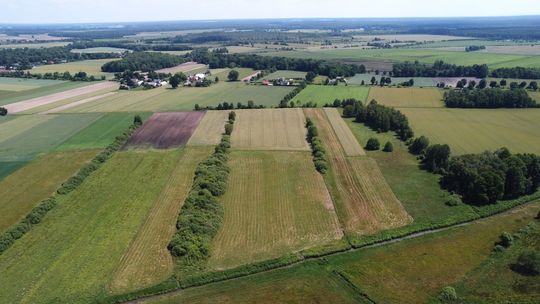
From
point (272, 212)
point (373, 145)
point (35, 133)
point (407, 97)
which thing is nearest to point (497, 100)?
point (407, 97)

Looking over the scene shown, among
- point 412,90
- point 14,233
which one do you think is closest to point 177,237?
point 14,233

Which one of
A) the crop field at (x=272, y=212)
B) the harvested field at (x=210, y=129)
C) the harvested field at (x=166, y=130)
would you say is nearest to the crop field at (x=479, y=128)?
the crop field at (x=272, y=212)

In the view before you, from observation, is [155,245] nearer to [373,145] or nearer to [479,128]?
[373,145]

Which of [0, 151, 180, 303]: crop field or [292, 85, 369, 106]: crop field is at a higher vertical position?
[292, 85, 369, 106]: crop field

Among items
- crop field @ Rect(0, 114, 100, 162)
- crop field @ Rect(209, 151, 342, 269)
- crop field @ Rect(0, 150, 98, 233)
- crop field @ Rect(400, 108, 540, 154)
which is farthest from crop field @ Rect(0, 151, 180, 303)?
crop field @ Rect(400, 108, 540, 154)

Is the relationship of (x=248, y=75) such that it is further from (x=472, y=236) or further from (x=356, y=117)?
(x=472, y=236)

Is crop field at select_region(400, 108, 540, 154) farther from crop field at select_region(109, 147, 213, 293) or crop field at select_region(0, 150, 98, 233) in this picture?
crop field at select_region(0, 150, 98, 233)
